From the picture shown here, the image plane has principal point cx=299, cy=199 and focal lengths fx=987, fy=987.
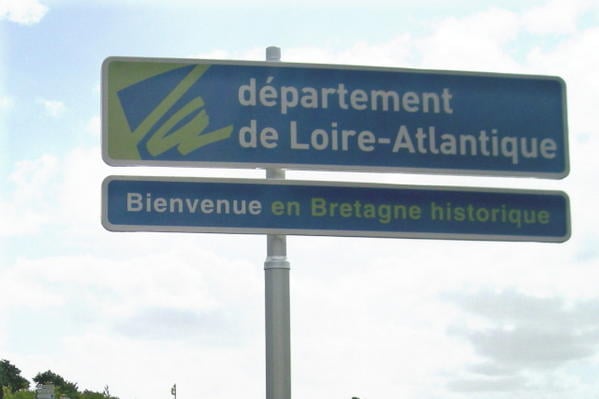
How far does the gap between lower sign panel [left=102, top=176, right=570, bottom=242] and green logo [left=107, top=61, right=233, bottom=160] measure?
0.30 meters

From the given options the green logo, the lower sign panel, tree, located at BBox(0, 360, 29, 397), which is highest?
tree, located at BBox(0, 360, 29, 397)

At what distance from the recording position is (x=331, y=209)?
6578 millimetres

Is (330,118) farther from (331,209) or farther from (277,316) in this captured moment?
(277,316)

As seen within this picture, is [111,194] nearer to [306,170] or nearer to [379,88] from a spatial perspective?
[306,170]

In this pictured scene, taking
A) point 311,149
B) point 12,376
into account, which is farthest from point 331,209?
point 12,376

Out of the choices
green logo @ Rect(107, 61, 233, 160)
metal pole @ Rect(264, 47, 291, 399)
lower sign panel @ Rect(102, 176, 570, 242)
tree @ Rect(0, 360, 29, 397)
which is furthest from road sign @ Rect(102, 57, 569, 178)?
tree @ Rect(0, 360, 29, 397)

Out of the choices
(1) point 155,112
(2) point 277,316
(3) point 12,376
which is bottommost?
(2) point 277,316

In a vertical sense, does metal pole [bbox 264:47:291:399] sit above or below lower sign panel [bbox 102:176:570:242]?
below

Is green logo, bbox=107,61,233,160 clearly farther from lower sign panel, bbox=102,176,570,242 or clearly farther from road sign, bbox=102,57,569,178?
lower sign panel, bbox=102,176,570,242

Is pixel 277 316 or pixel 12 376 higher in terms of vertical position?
pixel 12 376

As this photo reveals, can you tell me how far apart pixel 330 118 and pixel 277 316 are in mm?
1404

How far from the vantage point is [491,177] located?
702 cm

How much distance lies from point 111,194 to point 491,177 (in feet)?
8.74

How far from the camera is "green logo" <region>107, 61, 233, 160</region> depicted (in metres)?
6.57
